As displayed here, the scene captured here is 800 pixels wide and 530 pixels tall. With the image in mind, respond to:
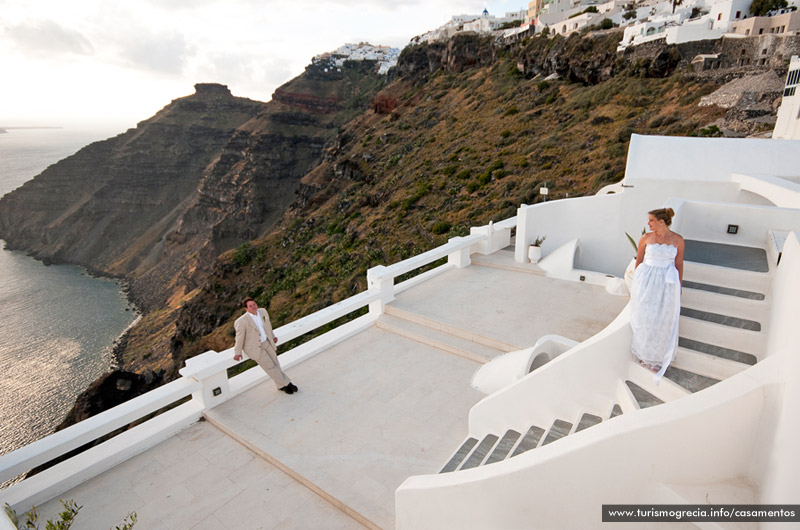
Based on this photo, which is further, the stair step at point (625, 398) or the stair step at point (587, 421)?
the stair step at point (587, 421)

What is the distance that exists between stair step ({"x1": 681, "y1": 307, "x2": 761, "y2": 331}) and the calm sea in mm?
36582

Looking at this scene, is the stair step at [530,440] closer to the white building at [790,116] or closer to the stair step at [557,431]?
the stair step at [557,431]

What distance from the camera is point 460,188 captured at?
1048 inches

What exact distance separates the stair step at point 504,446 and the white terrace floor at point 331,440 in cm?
63

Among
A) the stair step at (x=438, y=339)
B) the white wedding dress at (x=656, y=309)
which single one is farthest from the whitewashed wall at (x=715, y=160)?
the white wedding dress at (x=656, y=309)

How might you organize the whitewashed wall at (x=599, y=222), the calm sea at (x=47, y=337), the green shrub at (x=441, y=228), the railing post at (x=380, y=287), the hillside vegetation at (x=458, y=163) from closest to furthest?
the railing post at (x=380, y=287) < the whitewashed wall at (x=599, y=222) < the green shrub at (x=441, y=228) < the hillside vegetation at (x=458, y=163) < the calm sea at (x=47, y=337)

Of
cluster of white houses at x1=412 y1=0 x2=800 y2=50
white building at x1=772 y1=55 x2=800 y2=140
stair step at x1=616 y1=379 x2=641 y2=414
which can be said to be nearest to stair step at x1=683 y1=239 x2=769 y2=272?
stair step at x1=616 y1=379 x2=641 y2=414

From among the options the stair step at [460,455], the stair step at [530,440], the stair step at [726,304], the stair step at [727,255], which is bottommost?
the stair step at [460,455]

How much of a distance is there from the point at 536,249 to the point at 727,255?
386 centimetres

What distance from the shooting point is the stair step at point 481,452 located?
11.5ft

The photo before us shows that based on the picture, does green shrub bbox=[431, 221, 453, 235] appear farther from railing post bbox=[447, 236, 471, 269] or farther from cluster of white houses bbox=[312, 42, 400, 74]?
cluster of white houses bbox=[312, 42, 400, 74]

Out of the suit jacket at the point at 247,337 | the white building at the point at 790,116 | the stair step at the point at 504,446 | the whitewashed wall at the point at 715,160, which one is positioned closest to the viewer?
the stair step at the point at 504,446

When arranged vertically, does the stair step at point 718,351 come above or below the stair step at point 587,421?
above

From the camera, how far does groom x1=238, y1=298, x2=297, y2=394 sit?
14.8ft
